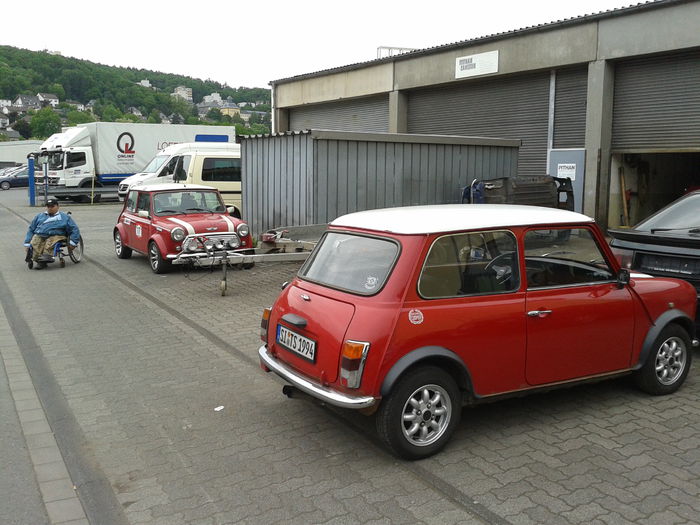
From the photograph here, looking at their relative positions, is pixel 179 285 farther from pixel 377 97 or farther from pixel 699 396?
pixel 377 97

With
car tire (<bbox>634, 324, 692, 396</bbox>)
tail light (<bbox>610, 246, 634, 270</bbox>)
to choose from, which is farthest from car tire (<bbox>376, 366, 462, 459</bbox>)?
tail light (<bbox>610, 246, 634, 270</bbox>)

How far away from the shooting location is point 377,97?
2391 cm

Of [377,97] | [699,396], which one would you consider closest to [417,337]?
[699,396]

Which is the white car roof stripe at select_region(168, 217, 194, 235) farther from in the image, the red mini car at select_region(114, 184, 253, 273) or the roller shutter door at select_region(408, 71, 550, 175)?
the roller shutter door at select_region(408, 71, 550, 175)

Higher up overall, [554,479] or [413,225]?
[413,225]

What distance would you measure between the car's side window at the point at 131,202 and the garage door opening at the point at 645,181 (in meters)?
11.5

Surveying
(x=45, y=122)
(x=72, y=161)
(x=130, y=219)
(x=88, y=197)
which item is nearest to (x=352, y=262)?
(x=130, y=219)

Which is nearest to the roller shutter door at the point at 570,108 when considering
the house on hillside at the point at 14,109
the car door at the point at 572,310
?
the car door at the point at 572,310

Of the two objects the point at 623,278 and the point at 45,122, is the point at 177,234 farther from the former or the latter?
the point at 45,122

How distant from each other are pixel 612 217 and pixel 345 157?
319 inches

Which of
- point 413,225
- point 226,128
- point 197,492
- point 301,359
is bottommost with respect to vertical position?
point 197,492

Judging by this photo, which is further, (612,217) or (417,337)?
(612,217)

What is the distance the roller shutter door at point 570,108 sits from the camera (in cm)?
1703

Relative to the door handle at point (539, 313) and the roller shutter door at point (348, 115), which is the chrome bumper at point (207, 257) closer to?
the door handle at point (539, 313)
